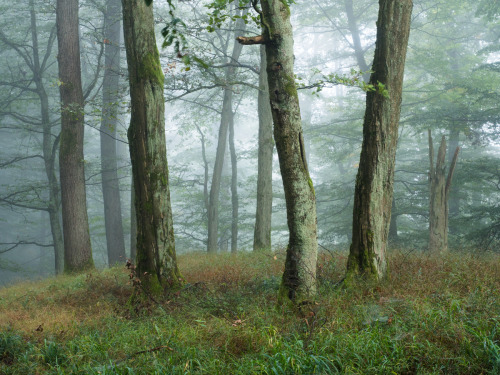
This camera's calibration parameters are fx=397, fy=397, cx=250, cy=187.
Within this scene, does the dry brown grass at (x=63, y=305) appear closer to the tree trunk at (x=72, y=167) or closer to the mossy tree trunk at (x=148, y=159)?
the mossy tree trunk at (x=148, y=159)

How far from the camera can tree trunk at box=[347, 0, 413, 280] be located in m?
6.04

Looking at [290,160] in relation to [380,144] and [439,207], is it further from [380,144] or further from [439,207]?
[439,207]

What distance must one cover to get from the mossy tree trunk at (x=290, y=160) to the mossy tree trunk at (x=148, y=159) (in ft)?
7.74

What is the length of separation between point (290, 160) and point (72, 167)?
26.8 ft

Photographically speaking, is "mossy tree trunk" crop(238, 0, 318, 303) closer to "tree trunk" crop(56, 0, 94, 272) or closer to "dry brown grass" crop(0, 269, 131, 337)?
"dry brown grass" crop(0, 269, 131, 337)

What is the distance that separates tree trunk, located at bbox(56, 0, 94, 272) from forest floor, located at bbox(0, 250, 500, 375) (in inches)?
172

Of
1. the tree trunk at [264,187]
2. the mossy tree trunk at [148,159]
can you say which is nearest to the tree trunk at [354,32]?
the tree trunk at [264,187]

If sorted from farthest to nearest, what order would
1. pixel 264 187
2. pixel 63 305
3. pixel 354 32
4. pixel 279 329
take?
pixel 354 32, pixel 264 187, pixel 63 305, pixel 279 329

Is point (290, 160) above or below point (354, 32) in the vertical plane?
below

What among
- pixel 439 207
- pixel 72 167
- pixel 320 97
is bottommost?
pixel 439 207

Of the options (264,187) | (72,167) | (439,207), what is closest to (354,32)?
(264,187)

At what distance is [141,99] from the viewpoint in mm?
6996

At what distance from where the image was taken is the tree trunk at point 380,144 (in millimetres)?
6039

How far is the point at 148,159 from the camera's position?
6.91m
